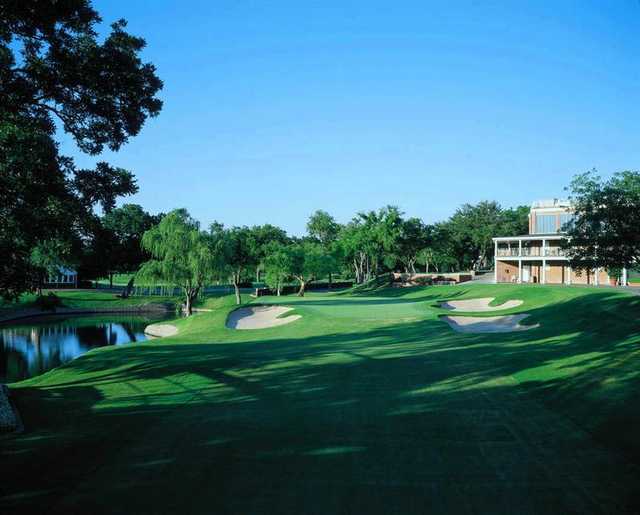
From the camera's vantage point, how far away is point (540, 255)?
52.8 meters

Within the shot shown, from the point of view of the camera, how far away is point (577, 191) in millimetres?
18203

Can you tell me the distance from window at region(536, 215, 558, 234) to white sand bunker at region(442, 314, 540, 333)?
37418mm

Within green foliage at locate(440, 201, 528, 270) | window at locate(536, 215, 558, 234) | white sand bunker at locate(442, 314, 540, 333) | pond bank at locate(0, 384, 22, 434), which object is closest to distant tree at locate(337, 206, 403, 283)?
green foliage at locate(440, 201, 528, 270)

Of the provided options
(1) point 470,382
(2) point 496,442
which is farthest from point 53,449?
(1) point 470,382

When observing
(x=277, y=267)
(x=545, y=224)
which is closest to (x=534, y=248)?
(x=545, y=224)

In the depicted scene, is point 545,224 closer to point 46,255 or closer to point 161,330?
point 161,330

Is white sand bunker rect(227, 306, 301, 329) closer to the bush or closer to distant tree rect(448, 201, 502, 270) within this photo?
the bush

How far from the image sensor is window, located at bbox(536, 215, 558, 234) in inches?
2263

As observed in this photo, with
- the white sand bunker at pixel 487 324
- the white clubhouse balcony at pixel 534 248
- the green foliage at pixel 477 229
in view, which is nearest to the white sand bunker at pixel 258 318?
the white sand bunker at pixel 487 324

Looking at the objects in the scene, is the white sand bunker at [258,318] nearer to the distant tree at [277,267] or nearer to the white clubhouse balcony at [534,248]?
the distant tree at [277,267]

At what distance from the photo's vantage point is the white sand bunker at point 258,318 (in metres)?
27.5

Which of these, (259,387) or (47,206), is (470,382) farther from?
(47,206)

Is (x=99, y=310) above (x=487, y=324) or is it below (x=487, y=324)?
below

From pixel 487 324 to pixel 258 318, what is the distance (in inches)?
512
